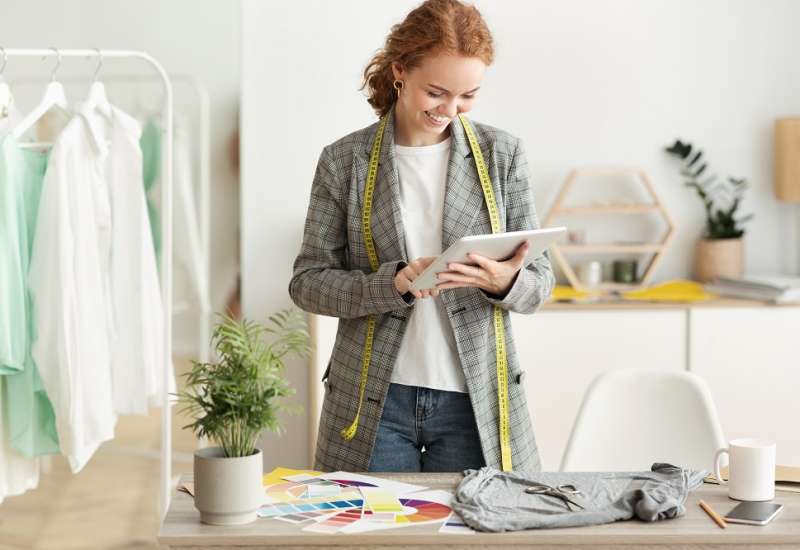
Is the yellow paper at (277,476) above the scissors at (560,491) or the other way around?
the other way around

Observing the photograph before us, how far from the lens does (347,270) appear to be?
7.20 feet

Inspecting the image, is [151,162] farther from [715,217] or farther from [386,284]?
[386,284]

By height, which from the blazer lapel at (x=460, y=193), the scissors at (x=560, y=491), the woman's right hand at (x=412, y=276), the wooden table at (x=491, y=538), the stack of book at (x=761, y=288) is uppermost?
the blazer lapel at (x=460, y=193)

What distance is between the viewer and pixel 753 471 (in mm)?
1739

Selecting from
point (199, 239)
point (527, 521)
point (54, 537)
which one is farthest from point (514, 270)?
point (199, 239)

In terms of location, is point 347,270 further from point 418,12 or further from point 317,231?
point 418,12

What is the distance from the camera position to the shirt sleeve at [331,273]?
2.02 meters

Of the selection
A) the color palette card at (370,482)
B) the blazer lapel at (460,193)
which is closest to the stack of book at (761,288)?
the blazer lapel at (460,193)

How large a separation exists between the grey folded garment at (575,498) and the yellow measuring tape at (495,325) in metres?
0.28

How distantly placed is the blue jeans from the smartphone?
0.54 m

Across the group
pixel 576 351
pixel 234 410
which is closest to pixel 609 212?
pixel 576 351

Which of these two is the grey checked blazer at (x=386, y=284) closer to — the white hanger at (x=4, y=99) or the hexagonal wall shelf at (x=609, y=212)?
the white hanger at (x=4, y=99)

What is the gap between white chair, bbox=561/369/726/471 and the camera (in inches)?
96.0

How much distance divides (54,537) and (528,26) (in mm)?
2259
